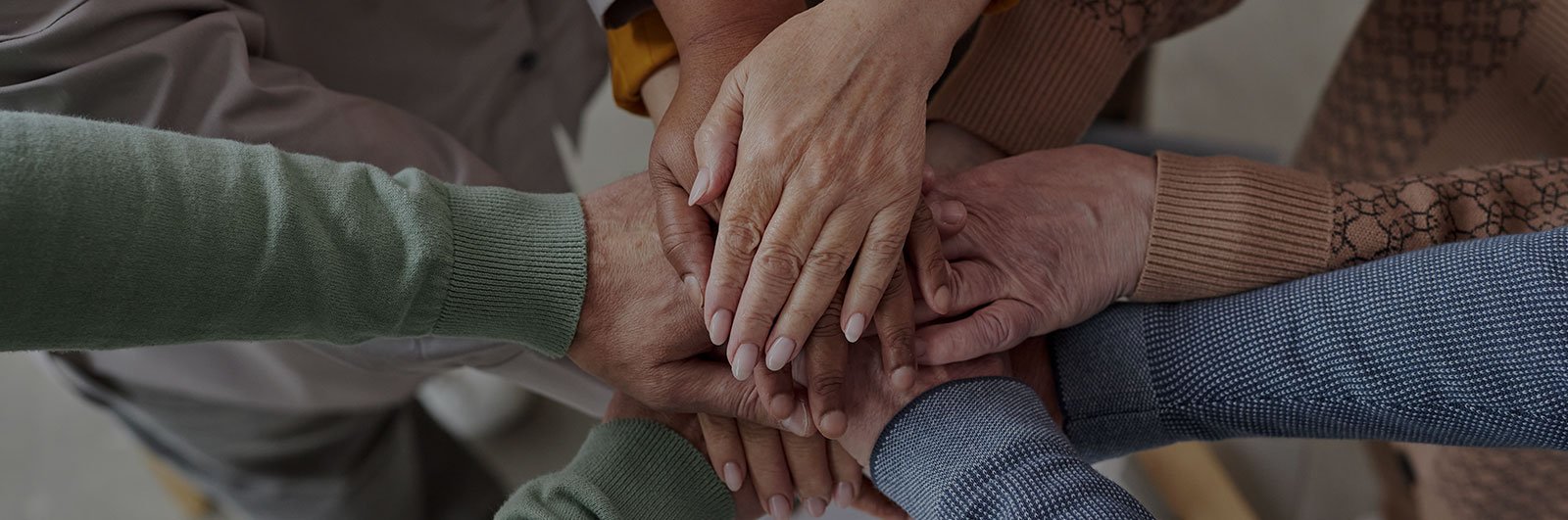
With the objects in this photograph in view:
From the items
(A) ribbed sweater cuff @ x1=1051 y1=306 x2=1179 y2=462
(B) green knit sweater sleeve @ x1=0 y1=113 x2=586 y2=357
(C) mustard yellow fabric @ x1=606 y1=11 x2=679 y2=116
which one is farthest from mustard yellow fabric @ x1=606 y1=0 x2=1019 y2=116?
(A) ribbed sweater cuff @ x1=1051 y1=306 x2=1179 y2=462

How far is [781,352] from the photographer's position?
2.82ft

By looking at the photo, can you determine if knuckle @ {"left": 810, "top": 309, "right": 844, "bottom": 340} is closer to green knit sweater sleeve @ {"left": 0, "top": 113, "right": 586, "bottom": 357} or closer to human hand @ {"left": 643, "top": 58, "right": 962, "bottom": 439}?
human hand @ {"left": 643, "top": 58, "right": 962, "bottom": 439}

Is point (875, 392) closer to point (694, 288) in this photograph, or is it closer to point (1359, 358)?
point (694, 288)

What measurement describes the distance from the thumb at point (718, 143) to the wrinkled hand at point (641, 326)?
0.25 feet

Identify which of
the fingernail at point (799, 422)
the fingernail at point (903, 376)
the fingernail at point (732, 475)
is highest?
the fingernail at point (903, 376)

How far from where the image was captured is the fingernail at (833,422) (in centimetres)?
92

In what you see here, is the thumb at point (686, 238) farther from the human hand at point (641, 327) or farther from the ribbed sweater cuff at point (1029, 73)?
the ribbed sweater cuff at point (1029, 73)

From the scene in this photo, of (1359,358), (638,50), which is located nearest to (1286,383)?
(1359,358)

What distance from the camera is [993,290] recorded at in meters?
0.95

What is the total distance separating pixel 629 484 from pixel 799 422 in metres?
0.15

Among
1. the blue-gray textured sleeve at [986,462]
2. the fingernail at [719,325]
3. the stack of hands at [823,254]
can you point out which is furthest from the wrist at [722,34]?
the blue-gray textured sleeve at [986,462]

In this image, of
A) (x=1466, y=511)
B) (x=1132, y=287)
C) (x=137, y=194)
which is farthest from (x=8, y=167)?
(x=1466, y=511)

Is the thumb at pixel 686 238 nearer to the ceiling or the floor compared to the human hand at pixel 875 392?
nearer to the ceiling

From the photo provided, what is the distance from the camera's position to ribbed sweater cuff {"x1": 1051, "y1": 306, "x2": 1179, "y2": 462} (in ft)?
3.14
